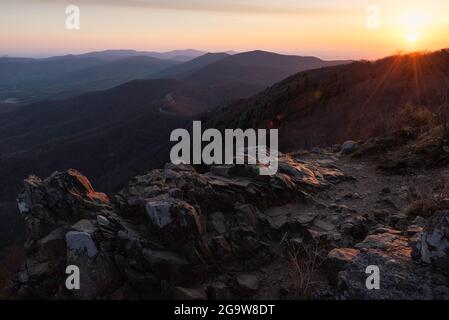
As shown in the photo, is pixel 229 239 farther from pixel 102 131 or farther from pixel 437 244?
pixel 102 131

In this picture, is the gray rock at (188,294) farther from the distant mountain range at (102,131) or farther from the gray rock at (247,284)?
the distant mountain range at (102,131)

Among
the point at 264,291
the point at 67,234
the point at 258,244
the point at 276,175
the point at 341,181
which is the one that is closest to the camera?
the point at 264,291

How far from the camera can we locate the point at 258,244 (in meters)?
7.58

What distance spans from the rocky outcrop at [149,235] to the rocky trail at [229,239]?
0.07ft

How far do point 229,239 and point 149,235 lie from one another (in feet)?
5.12

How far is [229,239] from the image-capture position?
7.57m

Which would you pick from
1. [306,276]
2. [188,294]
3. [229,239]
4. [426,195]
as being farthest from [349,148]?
[188,294]

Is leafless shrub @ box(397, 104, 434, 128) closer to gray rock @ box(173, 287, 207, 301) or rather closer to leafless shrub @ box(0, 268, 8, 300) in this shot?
gray rock @ box(173, 287, 207, 301)

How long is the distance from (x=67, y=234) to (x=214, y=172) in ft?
13.6

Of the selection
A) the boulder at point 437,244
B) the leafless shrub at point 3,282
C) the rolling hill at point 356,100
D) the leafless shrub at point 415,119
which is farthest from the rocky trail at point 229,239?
the rolling hill at point 356,100

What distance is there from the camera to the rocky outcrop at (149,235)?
261 inches
